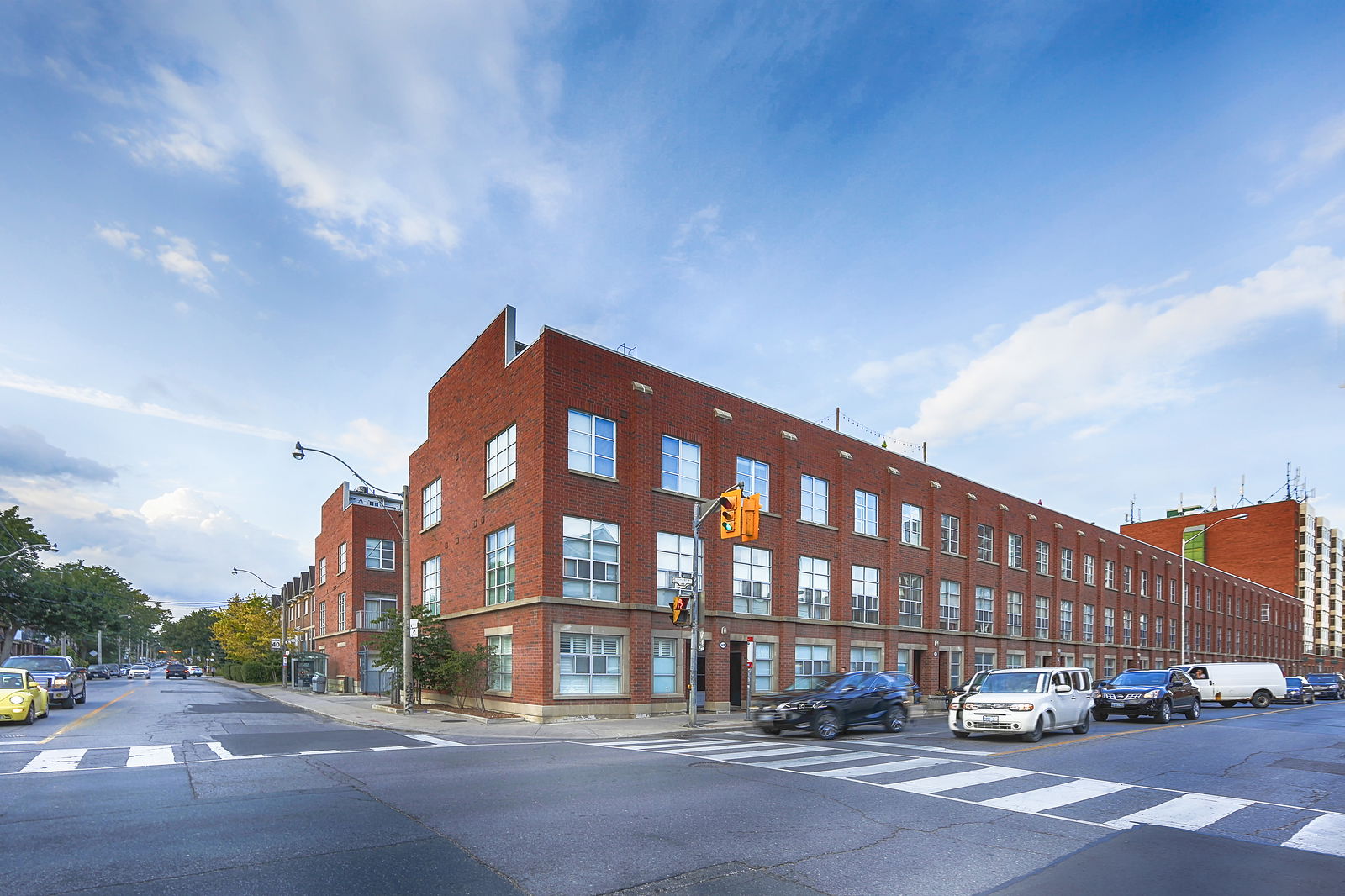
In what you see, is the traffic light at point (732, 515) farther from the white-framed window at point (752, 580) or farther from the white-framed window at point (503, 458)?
the white-framed window at point (752, 580)

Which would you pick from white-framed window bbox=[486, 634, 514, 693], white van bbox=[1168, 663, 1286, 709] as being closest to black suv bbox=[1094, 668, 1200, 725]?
white van bbox=[1168, 663, 1286, 709]

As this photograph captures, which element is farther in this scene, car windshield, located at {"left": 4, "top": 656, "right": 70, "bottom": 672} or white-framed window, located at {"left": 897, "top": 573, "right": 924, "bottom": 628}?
white-framed window, located at {"left": 897, "top": 573, "right": 924, "bottom": 628}

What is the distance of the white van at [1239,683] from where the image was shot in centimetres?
3706

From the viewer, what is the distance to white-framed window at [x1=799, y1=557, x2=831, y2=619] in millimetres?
31984

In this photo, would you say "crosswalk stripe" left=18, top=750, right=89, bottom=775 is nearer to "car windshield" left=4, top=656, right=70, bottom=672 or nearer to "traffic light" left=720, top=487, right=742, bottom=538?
"traffic light" left=720, top=487, right=742, bottom=538

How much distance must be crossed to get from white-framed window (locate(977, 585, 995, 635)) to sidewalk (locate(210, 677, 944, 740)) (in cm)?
1509

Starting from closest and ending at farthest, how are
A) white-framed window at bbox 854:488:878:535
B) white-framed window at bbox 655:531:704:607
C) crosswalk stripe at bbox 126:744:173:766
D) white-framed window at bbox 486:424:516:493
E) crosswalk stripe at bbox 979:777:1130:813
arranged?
crosswalk stripe at bbox 979:777:1130:813 < crosswalk stripe at bbox 126:744:173:766 < white-framed window at bbox 486:424:516:493 < white-framed window at bbox 655:531:704:607 < white-framed window at bbox 854:488:878:535

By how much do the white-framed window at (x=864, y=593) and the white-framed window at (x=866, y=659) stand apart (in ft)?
3.92

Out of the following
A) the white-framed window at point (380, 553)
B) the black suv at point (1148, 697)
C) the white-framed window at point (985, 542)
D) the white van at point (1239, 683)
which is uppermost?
the white-framed window at point (985, 542)

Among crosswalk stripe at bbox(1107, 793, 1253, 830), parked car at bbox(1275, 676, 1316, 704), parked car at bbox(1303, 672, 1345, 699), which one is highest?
crosswalk stripe at bbox(1107, 793, 1253, 830)

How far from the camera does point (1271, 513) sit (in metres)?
99.4

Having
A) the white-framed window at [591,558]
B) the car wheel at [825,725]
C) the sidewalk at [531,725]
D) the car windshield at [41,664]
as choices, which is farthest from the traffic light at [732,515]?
the car windshield at [41,664]

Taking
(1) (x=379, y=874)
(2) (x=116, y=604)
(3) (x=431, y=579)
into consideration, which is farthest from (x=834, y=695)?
(2) (x=116, y=604)

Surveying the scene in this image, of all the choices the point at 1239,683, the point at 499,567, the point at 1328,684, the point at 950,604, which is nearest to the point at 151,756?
the point at 499,567
